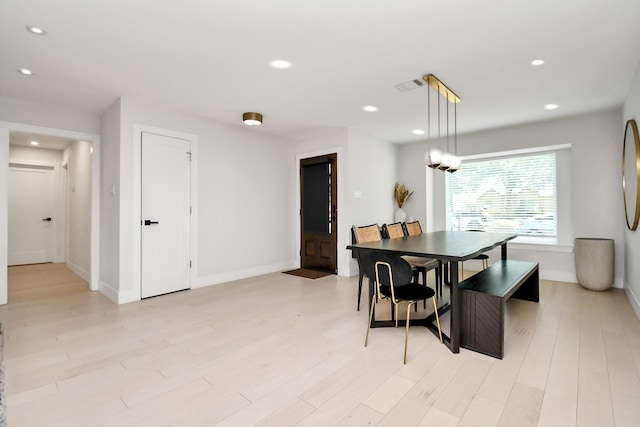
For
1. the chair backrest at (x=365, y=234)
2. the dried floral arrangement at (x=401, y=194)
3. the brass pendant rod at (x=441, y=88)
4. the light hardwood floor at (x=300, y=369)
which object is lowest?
the light hardwood floor at (x=300, y=369)

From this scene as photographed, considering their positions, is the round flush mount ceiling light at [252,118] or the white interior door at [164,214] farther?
the round flush mount ceiling light at [252,118]

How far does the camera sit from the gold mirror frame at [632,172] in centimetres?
314

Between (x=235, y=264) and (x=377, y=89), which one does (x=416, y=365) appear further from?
(x=235, y=264)

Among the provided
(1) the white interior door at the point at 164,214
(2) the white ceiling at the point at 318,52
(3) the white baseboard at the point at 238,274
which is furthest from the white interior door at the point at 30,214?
(3) the white baseboard at the point at 238,274

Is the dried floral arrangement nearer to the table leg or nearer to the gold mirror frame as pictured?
the gold mirror frame

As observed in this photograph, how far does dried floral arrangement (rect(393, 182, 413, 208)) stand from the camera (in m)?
6.12

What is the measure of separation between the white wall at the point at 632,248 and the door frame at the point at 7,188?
6.26 metres

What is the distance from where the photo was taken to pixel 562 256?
15.5 ft

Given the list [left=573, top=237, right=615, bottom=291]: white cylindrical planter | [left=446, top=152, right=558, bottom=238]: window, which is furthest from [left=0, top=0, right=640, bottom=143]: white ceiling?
[left=573, top=237, right=615, bottom=291]: white cylindrical planter

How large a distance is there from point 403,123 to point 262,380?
4.12m

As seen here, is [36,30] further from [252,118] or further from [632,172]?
[632,172]

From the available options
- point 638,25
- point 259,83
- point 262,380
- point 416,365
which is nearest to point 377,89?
point 259,83

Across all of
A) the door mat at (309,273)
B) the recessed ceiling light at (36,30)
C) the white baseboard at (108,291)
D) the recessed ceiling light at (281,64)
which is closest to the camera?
the recessed ceiling light at (36,30)

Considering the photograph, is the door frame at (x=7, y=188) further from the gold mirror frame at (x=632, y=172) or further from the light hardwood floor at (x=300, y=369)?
the gold mirror frame at (x=632, y=172)
